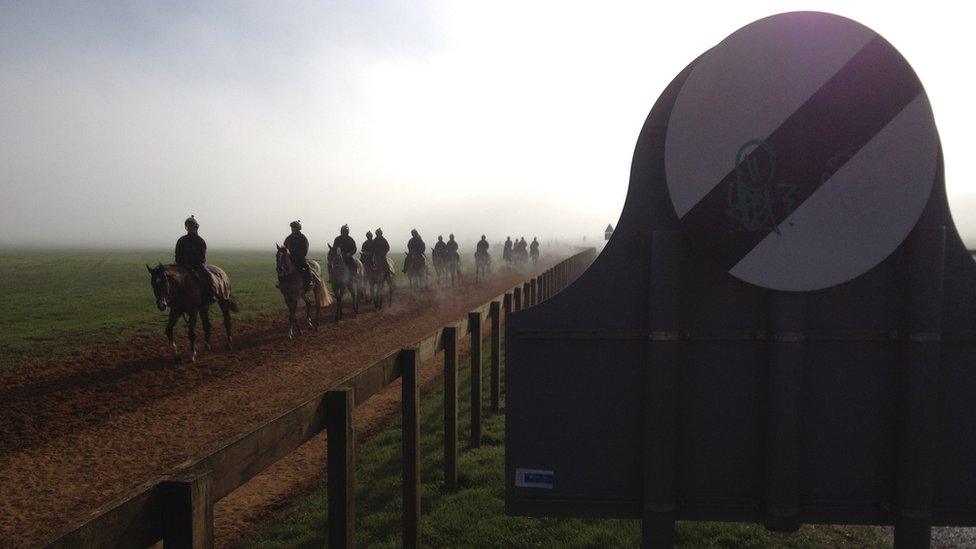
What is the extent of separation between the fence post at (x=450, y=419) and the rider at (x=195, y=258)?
8548 mm

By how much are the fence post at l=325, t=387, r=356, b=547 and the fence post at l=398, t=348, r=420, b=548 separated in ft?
3.10

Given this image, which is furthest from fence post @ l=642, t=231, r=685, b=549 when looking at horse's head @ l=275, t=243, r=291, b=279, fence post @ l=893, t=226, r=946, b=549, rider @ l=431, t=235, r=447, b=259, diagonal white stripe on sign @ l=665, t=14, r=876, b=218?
rider @ l=431, t=235, r=447, b=259

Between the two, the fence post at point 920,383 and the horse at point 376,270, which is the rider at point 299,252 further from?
the fence post at point 920,383

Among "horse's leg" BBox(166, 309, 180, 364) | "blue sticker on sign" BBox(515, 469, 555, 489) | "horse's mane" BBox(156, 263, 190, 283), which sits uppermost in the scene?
"horse's mane" BBox(156, 263, 190, 283)

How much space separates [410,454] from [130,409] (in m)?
6.21

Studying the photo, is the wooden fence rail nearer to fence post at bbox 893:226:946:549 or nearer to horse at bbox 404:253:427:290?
fence post at bbox 893:226:946:549

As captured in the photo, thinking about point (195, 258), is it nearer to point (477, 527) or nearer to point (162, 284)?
point (162, 284)

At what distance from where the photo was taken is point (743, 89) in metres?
2.22

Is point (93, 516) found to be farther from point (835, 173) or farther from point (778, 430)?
point (835, 173)

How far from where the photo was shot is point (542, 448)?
8.09ft

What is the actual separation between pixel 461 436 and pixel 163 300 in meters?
7.57

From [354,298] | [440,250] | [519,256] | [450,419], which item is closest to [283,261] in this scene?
[354,298]

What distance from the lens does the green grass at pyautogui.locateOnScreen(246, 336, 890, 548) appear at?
3834 mm

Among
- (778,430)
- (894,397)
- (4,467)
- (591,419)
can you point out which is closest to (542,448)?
(591,419)
